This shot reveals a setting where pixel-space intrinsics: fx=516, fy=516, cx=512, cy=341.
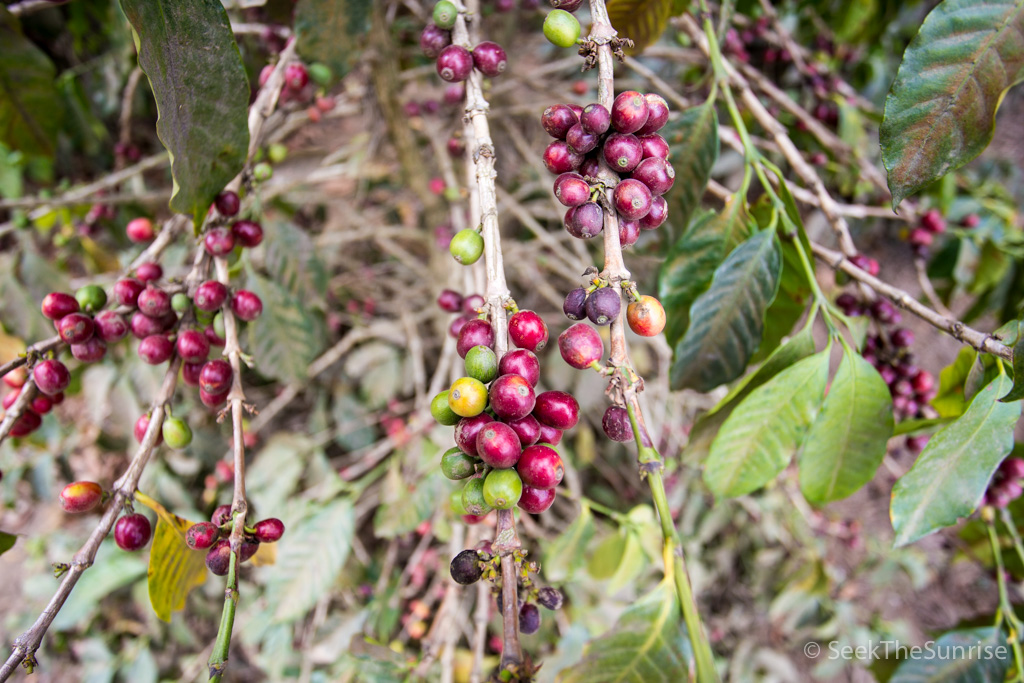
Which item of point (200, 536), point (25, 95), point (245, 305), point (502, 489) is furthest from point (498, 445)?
point (25, 95)

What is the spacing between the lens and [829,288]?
4.74 feet

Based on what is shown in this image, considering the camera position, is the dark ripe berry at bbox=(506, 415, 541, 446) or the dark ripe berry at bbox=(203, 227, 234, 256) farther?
the dark ripe berry at bbox=(203, 227, 234, 256)

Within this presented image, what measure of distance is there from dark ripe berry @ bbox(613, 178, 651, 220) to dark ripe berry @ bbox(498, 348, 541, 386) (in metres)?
0.21

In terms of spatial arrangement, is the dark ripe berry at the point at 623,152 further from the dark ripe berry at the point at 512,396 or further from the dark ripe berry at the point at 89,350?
the dark ripe berry at the point at 89,350

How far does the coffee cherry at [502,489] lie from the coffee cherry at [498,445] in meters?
0.01

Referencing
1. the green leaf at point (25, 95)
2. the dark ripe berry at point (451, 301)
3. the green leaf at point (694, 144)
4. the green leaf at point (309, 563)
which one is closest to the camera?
the green leaf at point (694, 144)

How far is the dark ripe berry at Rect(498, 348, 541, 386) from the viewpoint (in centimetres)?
57

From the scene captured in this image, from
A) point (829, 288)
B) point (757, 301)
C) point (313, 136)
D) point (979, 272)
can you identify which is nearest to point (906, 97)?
point (757, 301)

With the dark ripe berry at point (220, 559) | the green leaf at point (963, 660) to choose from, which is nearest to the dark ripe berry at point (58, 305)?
the dark ripe berry at point (220, 559)

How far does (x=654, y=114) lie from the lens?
65 cm

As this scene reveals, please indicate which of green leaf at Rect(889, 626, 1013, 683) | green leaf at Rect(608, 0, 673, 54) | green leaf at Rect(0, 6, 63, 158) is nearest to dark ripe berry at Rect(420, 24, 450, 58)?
green leaf at Rect(608, 0, 673, 54)

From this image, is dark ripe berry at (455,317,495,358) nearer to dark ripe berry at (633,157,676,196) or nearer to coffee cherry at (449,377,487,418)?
coffee cherry at (449,377,487,418)

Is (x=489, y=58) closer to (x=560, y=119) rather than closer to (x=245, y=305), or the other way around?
(x=560, y=119)

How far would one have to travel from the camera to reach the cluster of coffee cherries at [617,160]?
23.9 inches
